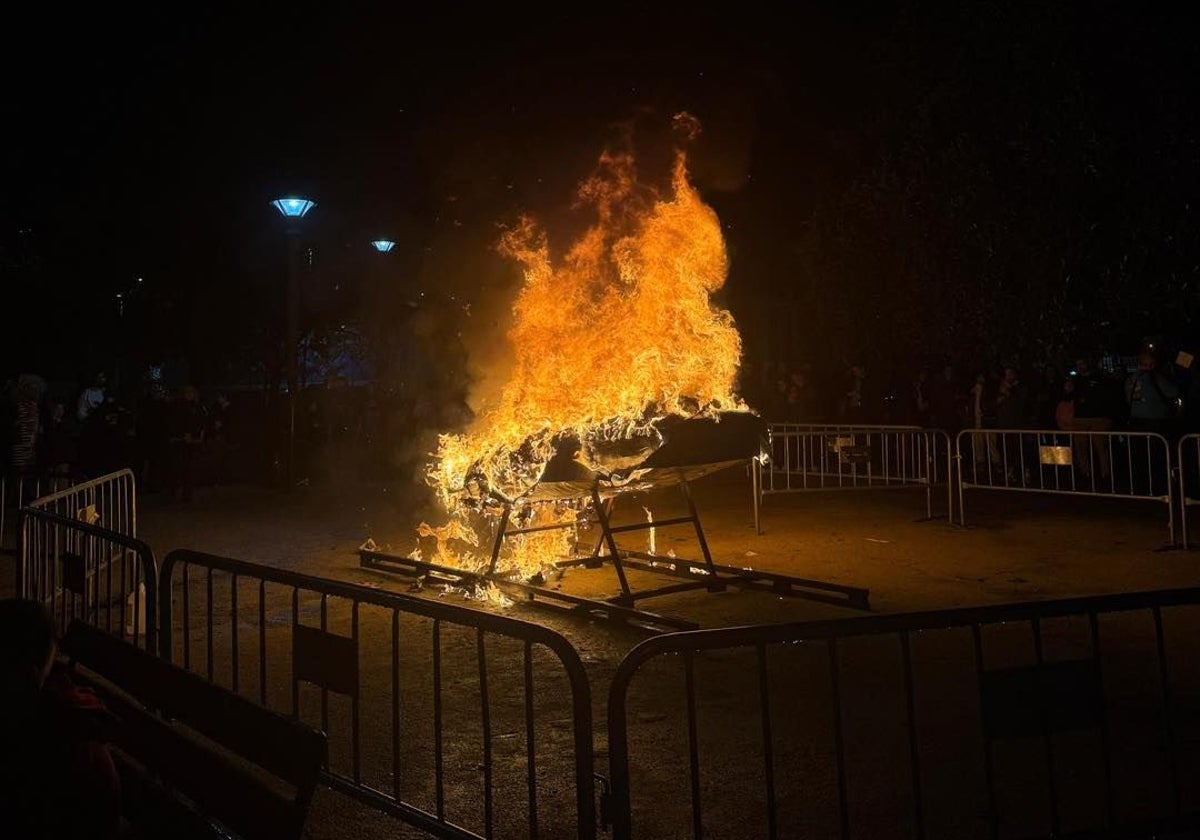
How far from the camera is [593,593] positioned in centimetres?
924

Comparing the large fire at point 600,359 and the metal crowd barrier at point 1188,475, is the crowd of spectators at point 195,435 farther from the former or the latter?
the metal crowd barrier at point 1188,475

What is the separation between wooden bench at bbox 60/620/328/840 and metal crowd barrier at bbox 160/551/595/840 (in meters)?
0.51

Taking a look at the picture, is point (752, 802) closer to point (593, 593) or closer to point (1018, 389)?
point (593, 593)

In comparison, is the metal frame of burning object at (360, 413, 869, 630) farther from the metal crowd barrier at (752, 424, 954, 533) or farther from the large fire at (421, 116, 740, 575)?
the metal crowd barrier at (752, 424, 954, 533)

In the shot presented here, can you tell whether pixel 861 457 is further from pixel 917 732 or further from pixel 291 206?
pixel 291 206

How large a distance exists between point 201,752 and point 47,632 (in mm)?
651

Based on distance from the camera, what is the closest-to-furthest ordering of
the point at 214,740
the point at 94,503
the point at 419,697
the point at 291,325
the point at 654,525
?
the point at 214,740 → the point at 419,697 → the point at 654,525 → the point at 94,503 → the point at 291,325

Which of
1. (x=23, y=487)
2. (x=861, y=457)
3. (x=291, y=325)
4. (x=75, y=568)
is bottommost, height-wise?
(x=75, y=568)

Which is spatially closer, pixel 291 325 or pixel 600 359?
pixel 600 359

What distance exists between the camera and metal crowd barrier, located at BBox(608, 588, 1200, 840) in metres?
3.61

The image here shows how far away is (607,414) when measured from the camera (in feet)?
29.5

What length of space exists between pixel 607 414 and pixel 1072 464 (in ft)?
18.7

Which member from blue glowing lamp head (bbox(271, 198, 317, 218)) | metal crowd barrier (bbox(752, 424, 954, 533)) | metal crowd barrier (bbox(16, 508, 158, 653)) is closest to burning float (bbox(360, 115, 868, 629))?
metal crowd barrier (bbox(752, 424, 954, 533))

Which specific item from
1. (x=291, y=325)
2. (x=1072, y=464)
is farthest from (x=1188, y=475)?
(x=291, y=325)
